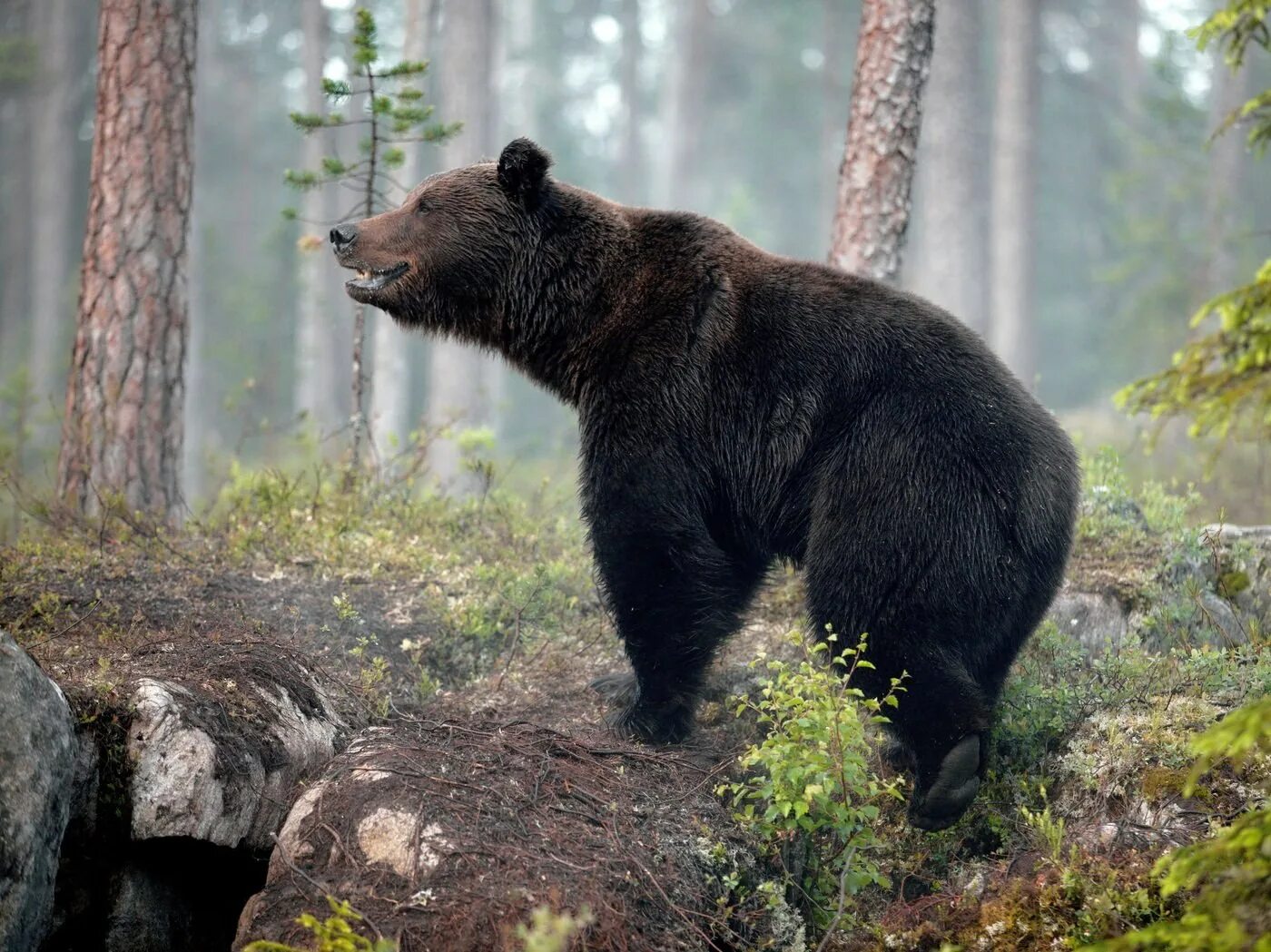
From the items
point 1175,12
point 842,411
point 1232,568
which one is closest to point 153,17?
point 842,411

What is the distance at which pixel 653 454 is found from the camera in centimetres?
532

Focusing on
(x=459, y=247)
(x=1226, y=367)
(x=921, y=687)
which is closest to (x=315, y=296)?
(x=459, y=247)

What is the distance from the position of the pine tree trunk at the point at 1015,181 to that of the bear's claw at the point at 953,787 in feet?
59.6

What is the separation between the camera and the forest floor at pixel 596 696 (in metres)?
4.19

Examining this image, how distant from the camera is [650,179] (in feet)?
160

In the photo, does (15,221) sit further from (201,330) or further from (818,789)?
(818,789)

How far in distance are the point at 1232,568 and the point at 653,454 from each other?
3.69 meters

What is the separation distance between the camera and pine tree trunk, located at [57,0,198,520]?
8.15 m

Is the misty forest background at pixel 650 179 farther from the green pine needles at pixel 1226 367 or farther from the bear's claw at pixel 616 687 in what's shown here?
the green pine needles at pixel 1226 367

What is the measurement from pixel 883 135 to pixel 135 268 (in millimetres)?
5523

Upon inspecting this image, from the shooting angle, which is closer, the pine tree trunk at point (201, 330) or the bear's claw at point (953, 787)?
the bear's claw at point (953, 787)

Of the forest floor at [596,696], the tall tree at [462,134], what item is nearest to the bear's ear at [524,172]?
the forest floor at [596,696]

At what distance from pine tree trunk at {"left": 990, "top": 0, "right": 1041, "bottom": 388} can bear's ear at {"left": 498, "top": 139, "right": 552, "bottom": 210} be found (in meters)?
17.7

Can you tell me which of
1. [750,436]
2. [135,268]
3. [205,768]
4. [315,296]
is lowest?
→ [205,768]
